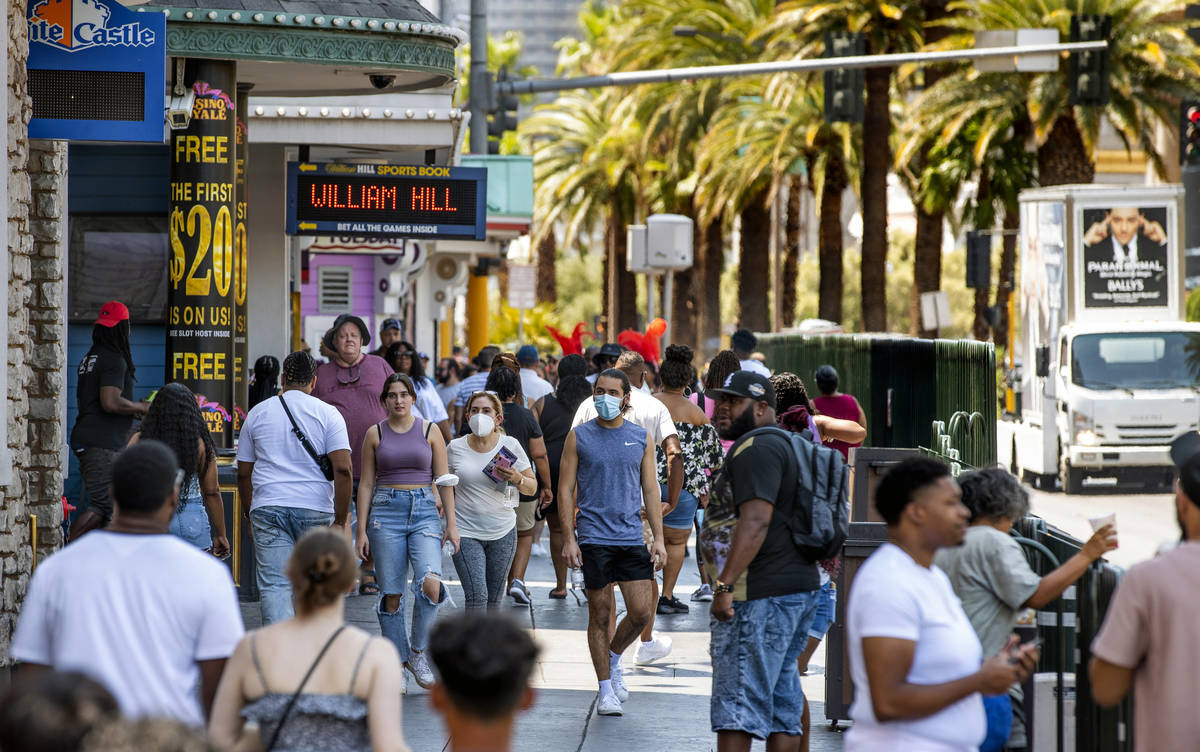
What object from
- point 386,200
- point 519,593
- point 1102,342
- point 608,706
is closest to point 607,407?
point 608,706

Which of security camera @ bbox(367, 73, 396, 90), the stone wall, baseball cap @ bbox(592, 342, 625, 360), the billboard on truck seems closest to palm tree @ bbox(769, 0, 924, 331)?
the billboard on truck

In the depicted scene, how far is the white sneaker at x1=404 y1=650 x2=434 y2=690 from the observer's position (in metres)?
9.23

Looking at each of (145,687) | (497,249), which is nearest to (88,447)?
(145,687)

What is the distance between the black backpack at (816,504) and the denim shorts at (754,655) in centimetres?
20

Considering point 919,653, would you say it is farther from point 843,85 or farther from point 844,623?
point 843,85

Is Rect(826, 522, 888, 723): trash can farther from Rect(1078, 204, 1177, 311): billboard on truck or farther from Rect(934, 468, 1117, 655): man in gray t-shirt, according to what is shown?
Rect(1078, 204, 1177, 311): billboard on truck

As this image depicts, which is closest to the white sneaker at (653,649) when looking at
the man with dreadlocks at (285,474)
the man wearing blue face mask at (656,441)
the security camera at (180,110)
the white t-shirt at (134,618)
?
the man wearing blue face mask at (656,441)

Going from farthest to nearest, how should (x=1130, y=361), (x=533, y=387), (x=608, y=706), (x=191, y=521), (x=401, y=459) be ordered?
(x=1130, y=361)
(x=533, y=387)
(x=401, y=459)
(x=608, y=706)
(x=191, y=521)

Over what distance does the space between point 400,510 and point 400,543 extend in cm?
18

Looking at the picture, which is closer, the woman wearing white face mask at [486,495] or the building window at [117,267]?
the woman wearing white face mask at [486,495]

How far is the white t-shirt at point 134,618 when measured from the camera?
14.5ft

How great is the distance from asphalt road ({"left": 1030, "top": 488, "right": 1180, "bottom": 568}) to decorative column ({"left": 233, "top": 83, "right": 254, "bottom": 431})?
9636mm

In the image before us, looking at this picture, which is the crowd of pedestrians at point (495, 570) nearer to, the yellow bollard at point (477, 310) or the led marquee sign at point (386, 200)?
the led marquee sign at point (386, 200)

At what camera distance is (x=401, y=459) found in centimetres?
896
